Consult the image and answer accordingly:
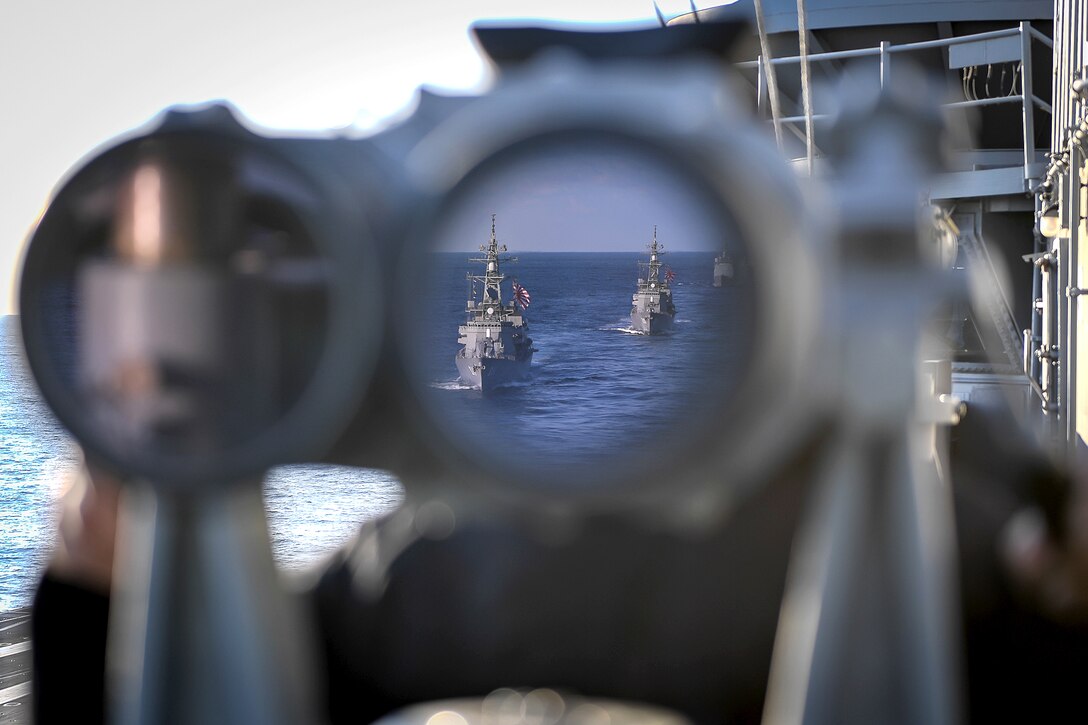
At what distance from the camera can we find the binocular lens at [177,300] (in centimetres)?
125

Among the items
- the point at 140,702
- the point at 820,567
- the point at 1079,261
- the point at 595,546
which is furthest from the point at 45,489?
the point at 1079,261

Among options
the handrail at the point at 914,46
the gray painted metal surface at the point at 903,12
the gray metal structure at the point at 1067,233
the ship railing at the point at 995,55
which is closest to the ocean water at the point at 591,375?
the gray metal structure at the point at 1067,233

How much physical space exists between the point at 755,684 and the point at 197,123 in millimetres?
1203

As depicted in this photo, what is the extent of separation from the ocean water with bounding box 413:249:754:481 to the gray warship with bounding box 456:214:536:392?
14mm

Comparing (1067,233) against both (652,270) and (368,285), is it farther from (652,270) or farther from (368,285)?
(368,285)

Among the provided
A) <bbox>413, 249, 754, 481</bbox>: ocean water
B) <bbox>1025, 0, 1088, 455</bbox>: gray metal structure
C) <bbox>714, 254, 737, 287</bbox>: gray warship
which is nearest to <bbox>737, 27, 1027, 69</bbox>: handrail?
<bbox>1025, 0, 1088, 455</bbox>: gray metal structure

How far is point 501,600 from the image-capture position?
203 centimetres

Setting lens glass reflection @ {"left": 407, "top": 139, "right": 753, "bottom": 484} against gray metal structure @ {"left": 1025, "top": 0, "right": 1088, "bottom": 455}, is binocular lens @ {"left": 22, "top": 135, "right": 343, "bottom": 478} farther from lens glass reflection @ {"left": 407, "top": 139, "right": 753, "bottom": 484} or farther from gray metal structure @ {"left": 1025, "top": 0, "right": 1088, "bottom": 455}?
gray metal structure @ {"left": 1025, "top": 0, "right": 1088, "bottom": 455}

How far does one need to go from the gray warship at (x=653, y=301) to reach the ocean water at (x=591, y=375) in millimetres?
18

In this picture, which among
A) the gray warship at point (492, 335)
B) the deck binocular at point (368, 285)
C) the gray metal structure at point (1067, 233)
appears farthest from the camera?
the gray metal structure at point (1067, 233)

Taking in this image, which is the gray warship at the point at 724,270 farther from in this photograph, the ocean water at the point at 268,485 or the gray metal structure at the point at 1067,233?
the gray metal structure at the point at 1067,233

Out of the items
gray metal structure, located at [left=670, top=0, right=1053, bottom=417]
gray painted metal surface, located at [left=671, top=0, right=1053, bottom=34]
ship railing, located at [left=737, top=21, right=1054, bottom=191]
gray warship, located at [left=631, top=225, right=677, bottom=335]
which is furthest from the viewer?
gray painted metal surface, located at [left=671, top=0, right=1053, bottom=34]

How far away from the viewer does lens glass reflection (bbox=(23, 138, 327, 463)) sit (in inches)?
49.0

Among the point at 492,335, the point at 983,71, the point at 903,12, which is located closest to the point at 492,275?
the point at 492,335
